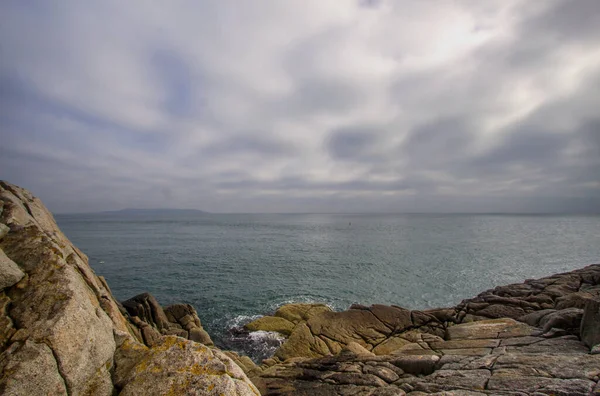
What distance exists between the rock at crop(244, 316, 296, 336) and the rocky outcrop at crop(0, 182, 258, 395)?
65.6 ft

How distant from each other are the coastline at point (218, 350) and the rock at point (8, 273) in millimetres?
24

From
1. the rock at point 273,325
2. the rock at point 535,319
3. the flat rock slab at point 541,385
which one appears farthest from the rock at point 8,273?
the rock at point 535,319

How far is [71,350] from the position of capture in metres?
6.28

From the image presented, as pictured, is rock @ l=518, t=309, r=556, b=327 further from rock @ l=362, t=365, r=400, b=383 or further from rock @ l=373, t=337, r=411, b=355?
rock @ l=362, t=365, r=400, b=383

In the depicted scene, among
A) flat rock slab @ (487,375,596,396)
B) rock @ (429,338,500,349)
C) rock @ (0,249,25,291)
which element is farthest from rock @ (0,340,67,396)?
rock @ (429,338,500,349)

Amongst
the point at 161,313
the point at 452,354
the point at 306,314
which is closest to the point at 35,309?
the point at 452,354

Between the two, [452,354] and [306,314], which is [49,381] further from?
[306,314]

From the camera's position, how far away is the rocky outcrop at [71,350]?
19.1 ft

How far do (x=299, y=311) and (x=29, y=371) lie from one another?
24.5m

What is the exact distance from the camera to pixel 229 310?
103 feet

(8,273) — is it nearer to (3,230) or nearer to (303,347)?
(3,230)

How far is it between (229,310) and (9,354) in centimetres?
2737

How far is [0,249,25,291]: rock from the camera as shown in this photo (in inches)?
269

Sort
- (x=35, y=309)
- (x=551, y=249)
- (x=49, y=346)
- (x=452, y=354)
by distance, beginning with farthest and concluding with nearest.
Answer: (x=551, y=249)
(x=452, y=354)
(x=35, y=309)
(x=49, y=346)
